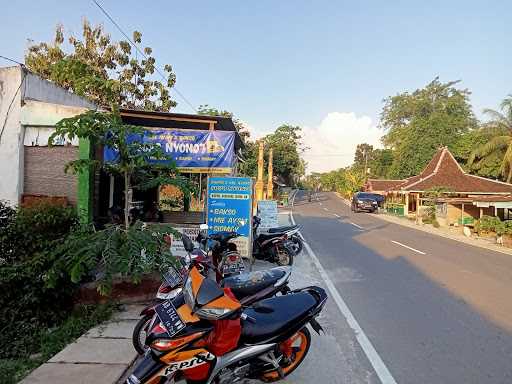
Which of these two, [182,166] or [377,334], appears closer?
[377,334]

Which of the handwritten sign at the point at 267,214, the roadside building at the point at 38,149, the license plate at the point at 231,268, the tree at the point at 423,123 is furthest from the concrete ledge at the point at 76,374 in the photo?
the tree at the point at 423,123

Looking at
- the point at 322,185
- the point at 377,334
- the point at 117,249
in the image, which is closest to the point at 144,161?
the point at 117,249

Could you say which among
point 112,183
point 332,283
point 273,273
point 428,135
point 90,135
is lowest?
point 332,283

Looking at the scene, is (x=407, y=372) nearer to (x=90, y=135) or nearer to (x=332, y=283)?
(x=332, y=283)

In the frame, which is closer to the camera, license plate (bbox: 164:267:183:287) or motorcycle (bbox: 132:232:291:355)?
motorcycle (bbox: 132:232:291:355)

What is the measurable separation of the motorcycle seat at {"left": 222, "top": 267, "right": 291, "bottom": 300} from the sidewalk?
1248mm

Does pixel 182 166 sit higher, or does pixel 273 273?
pixel 182 166

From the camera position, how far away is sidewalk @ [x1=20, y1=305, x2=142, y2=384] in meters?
3.74

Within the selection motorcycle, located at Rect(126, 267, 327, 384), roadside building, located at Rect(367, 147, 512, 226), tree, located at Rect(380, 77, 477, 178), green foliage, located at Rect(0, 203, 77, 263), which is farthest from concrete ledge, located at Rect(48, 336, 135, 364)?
tree, located at Rect(380, 77, 477, 178)

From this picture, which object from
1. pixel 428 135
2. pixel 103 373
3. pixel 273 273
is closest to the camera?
pixel 103 373

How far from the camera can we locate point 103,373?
383 cm

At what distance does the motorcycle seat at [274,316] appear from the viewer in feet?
11.5

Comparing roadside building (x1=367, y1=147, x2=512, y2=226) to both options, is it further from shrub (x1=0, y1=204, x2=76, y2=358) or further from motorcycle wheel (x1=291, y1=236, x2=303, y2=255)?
shrub (x1=0, y1=204, x2=76, y2=358)

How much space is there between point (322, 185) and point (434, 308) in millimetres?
114722
